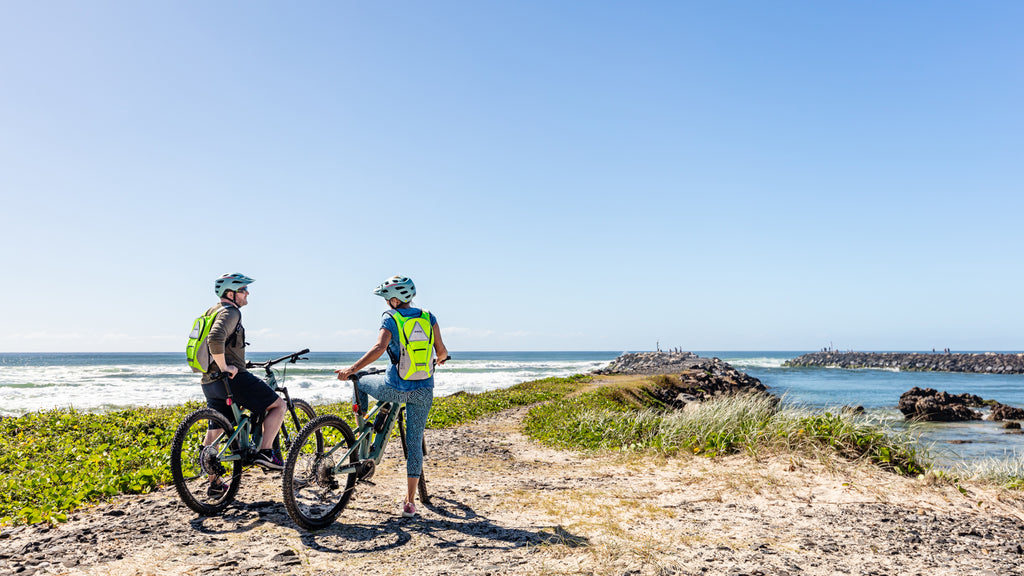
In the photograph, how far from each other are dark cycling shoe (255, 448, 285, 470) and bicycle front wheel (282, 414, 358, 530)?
0.34 metres

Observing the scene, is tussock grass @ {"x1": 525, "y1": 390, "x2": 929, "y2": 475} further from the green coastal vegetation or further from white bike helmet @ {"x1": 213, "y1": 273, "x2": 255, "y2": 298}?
white bike helmet @ {"x1": 213, "y1": 273, "x2": 255, "y2": 298}

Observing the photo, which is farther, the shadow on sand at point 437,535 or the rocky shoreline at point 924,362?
the rocky shoreline at point 924,362

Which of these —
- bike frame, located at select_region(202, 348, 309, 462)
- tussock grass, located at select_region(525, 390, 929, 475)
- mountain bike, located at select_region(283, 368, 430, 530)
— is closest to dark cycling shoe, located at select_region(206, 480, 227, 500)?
bike frame, located at select_region(202, 348, 309, 462)

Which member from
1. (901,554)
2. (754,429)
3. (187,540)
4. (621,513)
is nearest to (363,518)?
(187,540)

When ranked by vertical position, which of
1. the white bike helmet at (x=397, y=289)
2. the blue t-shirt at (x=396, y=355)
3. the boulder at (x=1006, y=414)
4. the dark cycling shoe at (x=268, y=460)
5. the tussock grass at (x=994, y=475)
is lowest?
the boulder at (x=1006, y=414)

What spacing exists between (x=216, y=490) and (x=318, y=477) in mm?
1422

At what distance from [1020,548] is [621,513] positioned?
11.8ft

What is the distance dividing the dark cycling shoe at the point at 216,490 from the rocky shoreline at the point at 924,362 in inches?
3676

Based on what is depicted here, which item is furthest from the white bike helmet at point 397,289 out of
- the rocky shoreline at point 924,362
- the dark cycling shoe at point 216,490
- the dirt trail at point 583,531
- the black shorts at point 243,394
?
the rocky shoreline at point 924,362

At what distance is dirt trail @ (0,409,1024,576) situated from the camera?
455 centimetres

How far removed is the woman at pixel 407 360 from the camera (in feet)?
17.8

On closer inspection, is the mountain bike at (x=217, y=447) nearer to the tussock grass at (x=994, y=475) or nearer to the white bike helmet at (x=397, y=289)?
the white bike helmet at (x=397, y=289)

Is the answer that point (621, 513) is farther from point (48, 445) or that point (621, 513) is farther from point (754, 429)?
point (48, 445)

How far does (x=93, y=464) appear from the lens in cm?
758
